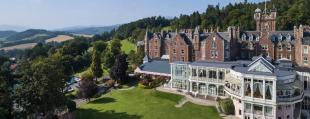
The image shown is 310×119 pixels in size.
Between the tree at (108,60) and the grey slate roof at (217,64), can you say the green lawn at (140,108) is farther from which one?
the tree at (108,60)

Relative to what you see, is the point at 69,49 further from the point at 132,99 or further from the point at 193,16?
the point at 132,99

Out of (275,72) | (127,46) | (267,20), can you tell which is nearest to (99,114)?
(275,72)

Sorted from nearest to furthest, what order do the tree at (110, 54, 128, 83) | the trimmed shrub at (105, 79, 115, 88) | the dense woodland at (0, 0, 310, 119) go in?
1. the dense woodland at (0, 0, 310, 119)
2. the tree at (110, 54, 128, 83)
3. the trimmed shrub at (105, 79, 115, 88)

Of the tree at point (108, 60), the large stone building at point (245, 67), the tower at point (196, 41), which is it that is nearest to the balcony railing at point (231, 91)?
the large stone building at point (245, 67)

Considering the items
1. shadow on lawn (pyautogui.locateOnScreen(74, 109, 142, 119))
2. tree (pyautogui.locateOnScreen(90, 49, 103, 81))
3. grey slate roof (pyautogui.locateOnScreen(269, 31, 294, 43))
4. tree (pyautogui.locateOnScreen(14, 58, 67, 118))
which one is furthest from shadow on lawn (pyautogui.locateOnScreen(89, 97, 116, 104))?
grey slate roof (pyautogui.locateOnScreen(269, 31, 294, 43))

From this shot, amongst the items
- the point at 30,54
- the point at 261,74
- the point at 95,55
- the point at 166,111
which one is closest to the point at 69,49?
the point at 30,54

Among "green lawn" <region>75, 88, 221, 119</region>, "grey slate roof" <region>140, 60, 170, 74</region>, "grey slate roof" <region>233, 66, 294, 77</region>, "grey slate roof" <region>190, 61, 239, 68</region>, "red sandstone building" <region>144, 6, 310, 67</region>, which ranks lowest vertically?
"green lawn" <region>75, 88, 221, 119</region>

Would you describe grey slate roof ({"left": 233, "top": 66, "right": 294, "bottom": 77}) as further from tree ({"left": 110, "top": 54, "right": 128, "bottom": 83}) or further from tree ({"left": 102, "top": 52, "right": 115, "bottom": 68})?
tree ({"left": 102, "top": 52, "right": 115, "bottom": 68})
